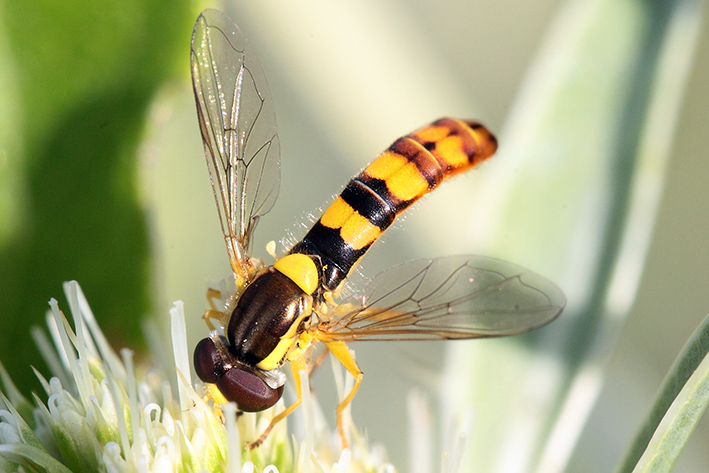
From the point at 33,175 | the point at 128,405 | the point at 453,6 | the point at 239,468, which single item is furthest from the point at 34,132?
the point at 453,6

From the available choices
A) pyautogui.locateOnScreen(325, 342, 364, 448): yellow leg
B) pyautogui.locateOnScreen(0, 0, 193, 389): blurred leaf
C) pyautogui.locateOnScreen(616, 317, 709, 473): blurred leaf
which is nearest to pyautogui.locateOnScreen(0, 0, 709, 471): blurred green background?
pyautogui.locateOnScreen(0, 0, 193, 389): blurred leaf

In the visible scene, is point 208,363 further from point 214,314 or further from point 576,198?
point 576,198

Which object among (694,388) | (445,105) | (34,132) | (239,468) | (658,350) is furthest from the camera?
(445,105)

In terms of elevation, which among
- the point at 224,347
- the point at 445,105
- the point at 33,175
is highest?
the point at 445,105

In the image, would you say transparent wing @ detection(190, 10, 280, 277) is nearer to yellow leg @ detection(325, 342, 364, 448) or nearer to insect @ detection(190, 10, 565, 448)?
insect @ detection(190, 10, 565, 448)

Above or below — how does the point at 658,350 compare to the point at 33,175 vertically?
below

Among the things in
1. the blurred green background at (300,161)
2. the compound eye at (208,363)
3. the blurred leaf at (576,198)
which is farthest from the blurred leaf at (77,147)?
the blurred leaf at (576,198)

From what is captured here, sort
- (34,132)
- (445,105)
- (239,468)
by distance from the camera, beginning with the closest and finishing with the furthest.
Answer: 1. (239,468)
2. (34,132)
3. (445,105)

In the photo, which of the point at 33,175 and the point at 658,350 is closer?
the point at 33,175

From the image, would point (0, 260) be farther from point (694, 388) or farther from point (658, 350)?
point (658, 350)
